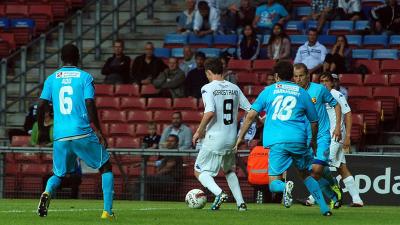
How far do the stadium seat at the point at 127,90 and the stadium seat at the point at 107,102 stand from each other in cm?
31

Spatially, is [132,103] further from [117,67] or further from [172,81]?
[117,67]

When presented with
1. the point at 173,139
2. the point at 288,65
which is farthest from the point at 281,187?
the point at 173,139

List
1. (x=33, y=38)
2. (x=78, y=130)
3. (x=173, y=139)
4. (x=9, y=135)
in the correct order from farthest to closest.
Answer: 1. (x=33, y=38)
2. (x=9, y=135)
3. (x=173, y=139)
4. (x=78, y=130)

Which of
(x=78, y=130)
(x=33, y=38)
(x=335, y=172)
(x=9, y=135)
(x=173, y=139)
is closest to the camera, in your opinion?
(x=78, y=130)

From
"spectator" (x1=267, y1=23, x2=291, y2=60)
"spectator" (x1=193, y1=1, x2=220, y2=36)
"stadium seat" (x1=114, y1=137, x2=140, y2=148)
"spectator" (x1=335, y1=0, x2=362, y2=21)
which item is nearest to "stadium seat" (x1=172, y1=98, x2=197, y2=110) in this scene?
"stadium seat" (x1=114, y1=137, x2=140, y2=148)

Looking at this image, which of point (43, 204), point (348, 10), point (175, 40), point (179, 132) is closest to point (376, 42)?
point (348, 10)

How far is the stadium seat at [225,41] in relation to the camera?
86.0ft

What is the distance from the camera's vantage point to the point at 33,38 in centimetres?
2819

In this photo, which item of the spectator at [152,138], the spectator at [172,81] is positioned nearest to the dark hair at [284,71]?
the spectator at [152,138]

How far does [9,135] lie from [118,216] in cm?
1132

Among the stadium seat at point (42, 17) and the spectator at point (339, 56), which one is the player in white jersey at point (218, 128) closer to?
A: the spectator at point (339, 56)

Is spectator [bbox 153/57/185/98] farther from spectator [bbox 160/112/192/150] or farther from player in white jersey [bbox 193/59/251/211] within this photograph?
player in white jersey [bbox 193/59/251/211]

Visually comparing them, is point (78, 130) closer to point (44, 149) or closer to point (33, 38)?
point (44, 149)

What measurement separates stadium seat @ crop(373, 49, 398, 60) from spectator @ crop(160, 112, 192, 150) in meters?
4.42
